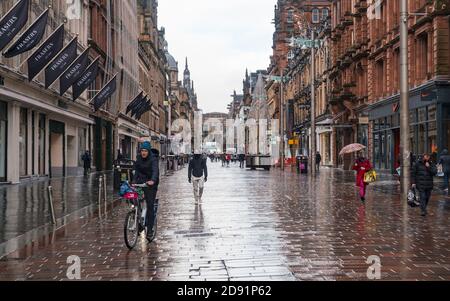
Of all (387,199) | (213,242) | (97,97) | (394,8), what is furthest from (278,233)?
(394,8)

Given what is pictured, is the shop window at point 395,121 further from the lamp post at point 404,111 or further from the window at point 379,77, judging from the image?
the lamp post at point 404,111

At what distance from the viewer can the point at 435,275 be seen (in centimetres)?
788

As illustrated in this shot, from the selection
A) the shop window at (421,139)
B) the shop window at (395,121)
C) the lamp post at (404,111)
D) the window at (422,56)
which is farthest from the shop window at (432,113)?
the lamp post at (404,111)

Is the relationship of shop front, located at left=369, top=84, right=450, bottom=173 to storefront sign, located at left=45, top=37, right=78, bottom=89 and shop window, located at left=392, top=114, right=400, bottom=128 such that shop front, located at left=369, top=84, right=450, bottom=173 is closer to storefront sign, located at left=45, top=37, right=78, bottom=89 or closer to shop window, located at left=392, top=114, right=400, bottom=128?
shop window, located at left=392, top=114, right=400, bottom=128

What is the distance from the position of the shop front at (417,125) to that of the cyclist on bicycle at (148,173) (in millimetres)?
17648

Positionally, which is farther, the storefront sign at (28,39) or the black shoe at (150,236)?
the storefront sign at (28,39)

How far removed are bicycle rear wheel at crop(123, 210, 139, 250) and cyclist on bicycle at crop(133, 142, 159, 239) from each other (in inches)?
16.0

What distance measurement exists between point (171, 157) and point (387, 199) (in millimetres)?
34905

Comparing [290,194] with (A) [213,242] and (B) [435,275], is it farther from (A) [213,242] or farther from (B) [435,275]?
(B) [435,275]

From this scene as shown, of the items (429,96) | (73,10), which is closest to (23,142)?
(73,10)

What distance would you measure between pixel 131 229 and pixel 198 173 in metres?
9.13

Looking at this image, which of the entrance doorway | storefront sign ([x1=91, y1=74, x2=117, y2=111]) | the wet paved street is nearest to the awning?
the entrance doorway

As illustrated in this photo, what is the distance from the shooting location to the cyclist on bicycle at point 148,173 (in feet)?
35.3

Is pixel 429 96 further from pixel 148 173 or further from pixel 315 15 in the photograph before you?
pixel 315 15
